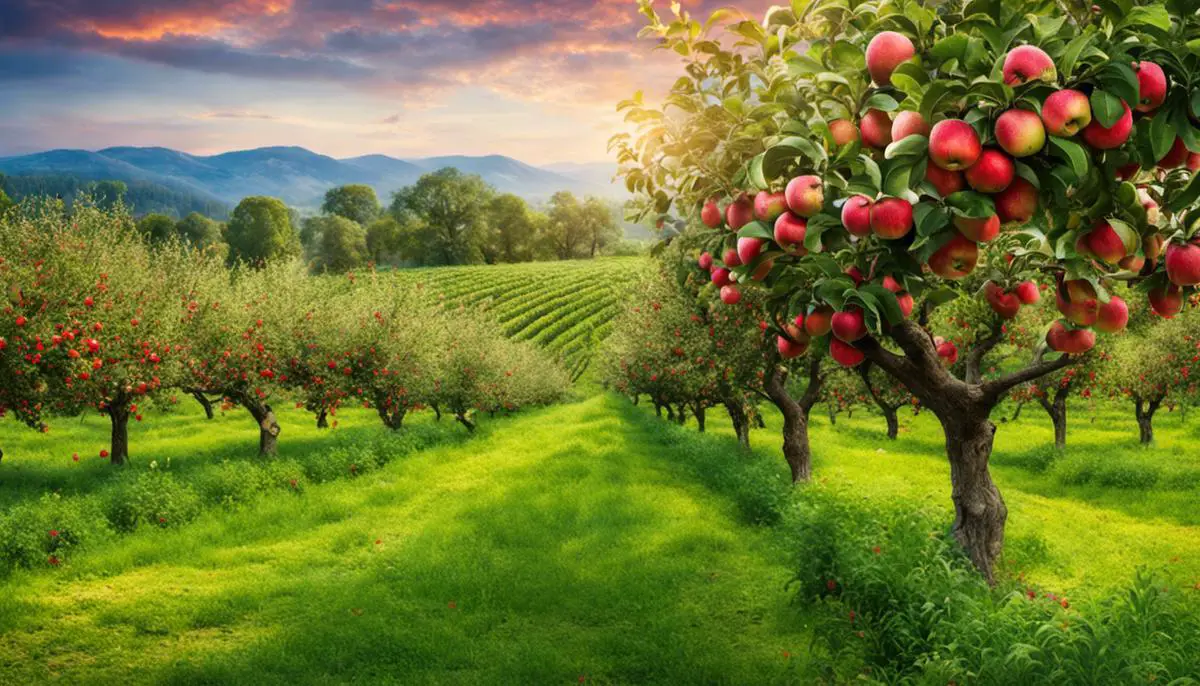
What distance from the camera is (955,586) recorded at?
27.0ft

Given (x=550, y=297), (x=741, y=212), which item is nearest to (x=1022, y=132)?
(x=741, y=212)

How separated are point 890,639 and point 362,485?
17.1 meters

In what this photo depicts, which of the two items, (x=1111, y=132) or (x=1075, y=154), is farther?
(x=1111, y=132)

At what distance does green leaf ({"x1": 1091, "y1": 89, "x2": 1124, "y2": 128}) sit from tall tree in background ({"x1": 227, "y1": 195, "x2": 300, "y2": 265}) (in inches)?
4114

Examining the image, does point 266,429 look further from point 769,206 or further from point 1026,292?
point 769,206

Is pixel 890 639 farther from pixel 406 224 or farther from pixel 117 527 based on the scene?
pixel 406 224

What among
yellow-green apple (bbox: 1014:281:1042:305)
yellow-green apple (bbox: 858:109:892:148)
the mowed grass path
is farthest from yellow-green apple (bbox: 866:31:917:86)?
the mowed grass path

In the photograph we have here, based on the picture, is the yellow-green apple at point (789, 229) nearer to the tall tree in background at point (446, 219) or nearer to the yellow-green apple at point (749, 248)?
the yellow-green apple at point (749, 248)

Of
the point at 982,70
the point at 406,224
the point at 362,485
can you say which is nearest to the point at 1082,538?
the point at 982,70

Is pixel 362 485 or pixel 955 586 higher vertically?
pixel 955 586

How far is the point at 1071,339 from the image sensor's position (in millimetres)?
4773

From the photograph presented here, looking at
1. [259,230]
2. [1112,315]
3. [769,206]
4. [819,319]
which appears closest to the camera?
[769,206]

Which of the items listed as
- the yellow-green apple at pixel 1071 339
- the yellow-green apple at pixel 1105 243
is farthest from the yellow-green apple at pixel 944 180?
the yellow-green apple at pixel 1071 339

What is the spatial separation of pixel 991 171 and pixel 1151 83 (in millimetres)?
772
